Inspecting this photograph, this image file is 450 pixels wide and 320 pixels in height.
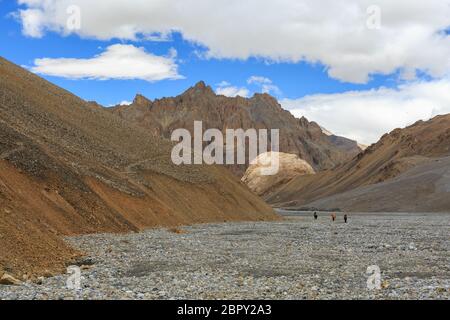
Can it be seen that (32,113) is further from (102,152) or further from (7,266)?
(7,266)

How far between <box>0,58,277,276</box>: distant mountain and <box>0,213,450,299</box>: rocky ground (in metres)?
2.58

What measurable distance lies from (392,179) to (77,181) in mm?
115667

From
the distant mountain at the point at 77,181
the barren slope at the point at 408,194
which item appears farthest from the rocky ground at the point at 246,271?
the barren slope at the point at 408,194

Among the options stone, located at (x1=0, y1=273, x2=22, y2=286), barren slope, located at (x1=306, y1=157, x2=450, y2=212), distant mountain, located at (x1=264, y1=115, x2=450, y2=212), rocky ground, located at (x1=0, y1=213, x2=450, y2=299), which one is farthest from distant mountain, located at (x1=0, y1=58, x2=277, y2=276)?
distant mountain, located at (x1=264, y1=115, x2=450, y2=212)

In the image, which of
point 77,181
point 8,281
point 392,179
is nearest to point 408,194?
point 392,179

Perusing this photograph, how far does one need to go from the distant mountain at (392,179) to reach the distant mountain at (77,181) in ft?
183

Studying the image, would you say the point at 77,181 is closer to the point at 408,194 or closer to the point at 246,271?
the point at 246,271

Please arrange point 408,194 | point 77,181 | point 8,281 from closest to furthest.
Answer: point 8,281 → point 77,181 → point 408,194

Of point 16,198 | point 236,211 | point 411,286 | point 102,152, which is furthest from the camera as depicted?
point 236,211

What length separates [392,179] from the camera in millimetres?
142500

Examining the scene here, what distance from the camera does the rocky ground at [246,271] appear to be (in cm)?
1482

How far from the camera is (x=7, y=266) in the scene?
1794 cm
